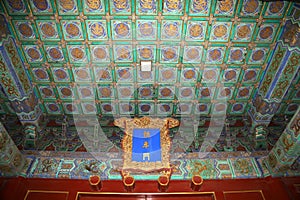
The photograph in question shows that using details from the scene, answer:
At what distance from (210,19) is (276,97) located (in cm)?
202

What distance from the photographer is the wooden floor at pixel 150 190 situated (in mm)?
4250

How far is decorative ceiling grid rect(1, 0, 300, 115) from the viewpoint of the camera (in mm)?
4043

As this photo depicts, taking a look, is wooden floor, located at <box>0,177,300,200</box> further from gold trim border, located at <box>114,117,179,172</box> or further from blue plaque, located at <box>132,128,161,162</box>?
blue plaque, located at <box>132,128,161,162</box>

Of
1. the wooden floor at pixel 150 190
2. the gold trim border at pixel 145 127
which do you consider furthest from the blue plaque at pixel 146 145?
the wooden floor at pixel 150 190

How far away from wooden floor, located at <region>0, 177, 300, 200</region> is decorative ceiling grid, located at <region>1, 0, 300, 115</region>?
5.12 ft

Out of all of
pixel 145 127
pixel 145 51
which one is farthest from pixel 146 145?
pixel 145 51

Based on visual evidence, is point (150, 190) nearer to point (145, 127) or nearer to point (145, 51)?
point (145, 127)

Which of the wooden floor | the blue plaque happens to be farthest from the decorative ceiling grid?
the wooden floor

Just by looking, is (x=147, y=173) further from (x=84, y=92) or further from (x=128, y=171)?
(x=84, y=92)

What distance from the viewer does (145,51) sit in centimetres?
452

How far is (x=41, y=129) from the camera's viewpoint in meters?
5.29

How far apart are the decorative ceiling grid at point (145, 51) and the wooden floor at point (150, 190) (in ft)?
5.12

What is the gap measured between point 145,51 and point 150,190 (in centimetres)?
243

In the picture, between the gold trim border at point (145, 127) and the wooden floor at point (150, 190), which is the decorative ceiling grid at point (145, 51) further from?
the wooden floor at point (150, 190)
